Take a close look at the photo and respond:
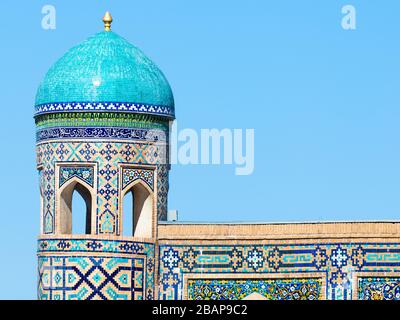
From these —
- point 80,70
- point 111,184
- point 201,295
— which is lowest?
point 201,295

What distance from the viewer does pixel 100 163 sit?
26828 mm

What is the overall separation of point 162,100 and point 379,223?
444 centimetres

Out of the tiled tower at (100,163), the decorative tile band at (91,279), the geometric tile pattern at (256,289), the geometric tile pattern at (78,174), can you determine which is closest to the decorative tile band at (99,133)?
the tiled tower at (100,163)

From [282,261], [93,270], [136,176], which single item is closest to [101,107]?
[136,176]

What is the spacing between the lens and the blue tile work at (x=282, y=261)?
2600 cm

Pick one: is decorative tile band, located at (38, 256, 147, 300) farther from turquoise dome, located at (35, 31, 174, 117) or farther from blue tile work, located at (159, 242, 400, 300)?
turquoise dome, located at (35, 31, 174, 117)

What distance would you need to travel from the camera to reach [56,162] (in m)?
27.0

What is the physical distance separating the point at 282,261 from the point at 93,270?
127 inches

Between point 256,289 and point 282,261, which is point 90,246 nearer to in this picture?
point 256,289

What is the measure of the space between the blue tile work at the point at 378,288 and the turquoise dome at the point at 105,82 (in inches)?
184

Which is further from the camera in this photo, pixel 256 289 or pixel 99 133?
pixel 99 133
